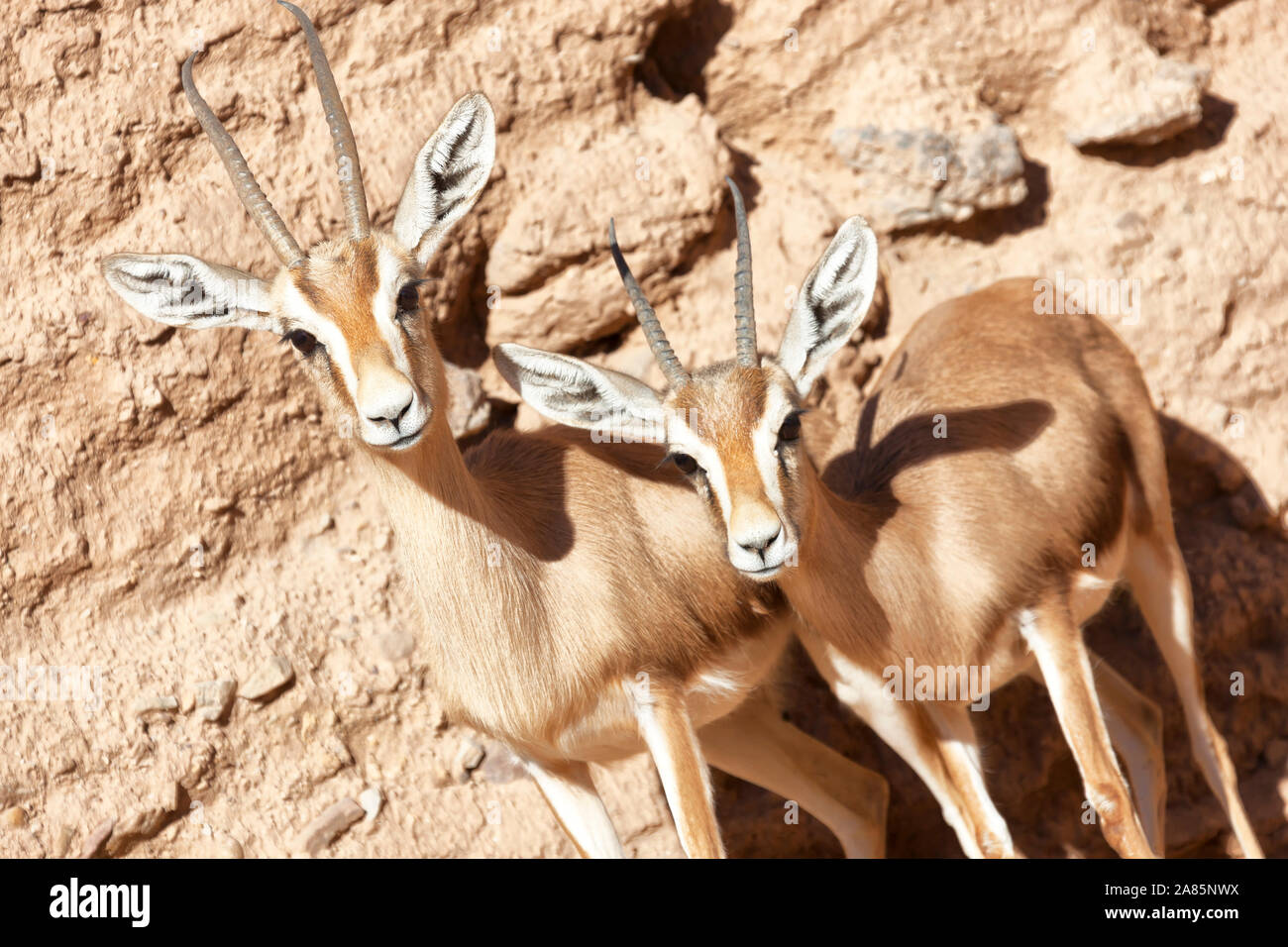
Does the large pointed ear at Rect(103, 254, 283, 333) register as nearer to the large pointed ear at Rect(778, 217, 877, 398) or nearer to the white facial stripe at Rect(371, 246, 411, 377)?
the white facial stripe at Rect(371, 246, 411, 377)

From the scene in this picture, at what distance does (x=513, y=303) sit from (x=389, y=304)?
2481mm

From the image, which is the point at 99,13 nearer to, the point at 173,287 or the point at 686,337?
the point at 173,287

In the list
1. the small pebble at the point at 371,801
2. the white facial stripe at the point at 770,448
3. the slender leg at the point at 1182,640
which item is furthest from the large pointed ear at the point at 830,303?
the small pebble at the point at 371,801

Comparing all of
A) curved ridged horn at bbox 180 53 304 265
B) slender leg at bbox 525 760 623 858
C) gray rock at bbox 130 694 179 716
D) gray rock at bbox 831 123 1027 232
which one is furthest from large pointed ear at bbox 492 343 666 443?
gray rock at bbox 831 123 1027 232

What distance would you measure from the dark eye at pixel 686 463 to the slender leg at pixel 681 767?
0.92 metres

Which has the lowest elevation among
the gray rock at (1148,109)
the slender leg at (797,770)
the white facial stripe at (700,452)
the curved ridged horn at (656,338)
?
the slender leg at (797,770)

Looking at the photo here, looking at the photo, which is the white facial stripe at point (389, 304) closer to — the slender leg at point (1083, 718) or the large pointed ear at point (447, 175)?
the large pointed ear at point (447, 175)

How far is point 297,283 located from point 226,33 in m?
2.71

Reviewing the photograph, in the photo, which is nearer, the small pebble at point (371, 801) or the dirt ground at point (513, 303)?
the dirt ground at point (513, 303)

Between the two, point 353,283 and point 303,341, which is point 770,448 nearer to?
point 353,283

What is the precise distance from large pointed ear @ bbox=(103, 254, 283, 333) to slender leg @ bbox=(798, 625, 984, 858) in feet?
8.53

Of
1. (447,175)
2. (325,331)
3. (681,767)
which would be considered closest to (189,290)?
(325,331)

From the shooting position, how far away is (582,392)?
5.78 meters

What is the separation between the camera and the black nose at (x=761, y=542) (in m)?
4.97
